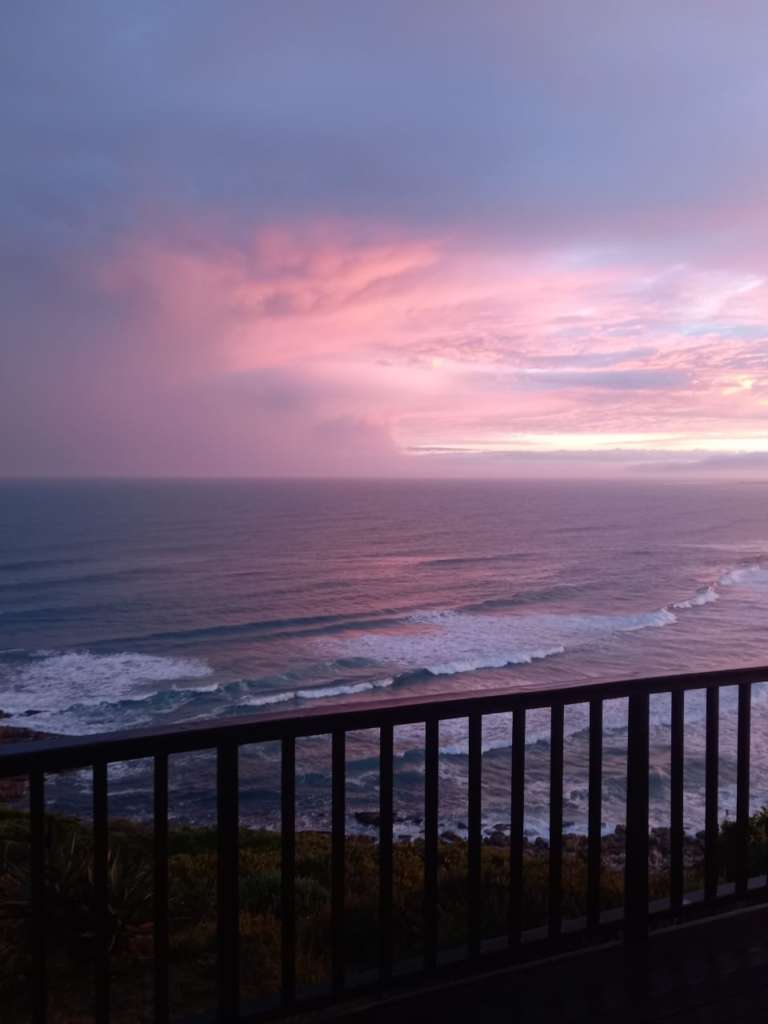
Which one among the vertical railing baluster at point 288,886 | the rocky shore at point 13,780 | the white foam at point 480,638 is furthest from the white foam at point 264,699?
the vertical railing baluster at point 288,886

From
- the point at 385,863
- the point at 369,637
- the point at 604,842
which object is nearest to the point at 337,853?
the point at 385,863

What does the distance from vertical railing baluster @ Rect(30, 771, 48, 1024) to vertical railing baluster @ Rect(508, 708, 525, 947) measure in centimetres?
126

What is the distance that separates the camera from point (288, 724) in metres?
2.01

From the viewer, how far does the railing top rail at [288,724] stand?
5.84 feet

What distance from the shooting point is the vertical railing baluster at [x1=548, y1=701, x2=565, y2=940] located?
7.77 ft

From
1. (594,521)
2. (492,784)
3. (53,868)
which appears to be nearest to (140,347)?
(492,784)

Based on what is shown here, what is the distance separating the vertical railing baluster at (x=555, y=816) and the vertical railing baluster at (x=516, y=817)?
96mm

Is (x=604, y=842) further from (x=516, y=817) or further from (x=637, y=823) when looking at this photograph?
(x=516, y=817)

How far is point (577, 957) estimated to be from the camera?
2494 millimetres

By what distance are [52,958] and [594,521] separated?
78.2 meters

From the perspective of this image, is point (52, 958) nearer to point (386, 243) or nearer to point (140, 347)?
point (386, 243)

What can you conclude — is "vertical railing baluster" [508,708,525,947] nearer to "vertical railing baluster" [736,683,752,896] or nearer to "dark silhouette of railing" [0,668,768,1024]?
"dark silhouette of railing" [0,668,768,1024]

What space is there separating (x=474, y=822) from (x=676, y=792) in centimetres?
80

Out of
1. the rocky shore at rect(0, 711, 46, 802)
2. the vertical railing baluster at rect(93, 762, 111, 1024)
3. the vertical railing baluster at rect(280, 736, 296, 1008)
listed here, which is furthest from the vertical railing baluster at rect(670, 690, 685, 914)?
the rocky shore at rect(0, 711, 46, 802)
